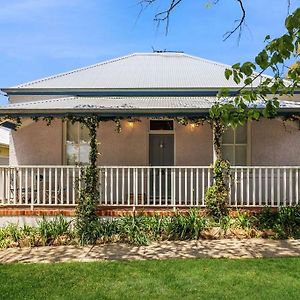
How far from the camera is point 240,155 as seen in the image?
1300 centimetres

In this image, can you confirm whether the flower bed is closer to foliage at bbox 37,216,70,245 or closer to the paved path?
foliage at bbox 37,216,70,245

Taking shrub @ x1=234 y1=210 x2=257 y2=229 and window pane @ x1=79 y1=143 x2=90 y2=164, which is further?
window pane @ x1=79 y1=143 x2=90 y2=164

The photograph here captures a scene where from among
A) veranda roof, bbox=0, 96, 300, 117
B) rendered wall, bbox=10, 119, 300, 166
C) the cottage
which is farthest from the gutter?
veranda roof, bbox=0, 96, 300, 117

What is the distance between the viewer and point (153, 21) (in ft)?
17.4

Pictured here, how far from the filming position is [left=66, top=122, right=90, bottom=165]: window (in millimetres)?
13242

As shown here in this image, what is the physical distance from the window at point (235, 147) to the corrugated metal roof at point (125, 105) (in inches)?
53.9

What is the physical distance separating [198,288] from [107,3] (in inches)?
183

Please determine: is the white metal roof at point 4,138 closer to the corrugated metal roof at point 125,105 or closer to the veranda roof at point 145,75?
the veranda roof at point 145,75

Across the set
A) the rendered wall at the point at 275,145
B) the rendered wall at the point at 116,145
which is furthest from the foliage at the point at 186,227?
the rendered wall at the point at 275,145

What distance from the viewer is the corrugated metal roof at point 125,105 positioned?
1077cm

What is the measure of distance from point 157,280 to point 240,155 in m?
7.29

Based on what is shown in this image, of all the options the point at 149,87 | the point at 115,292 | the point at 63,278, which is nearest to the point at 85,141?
the point at 149,87

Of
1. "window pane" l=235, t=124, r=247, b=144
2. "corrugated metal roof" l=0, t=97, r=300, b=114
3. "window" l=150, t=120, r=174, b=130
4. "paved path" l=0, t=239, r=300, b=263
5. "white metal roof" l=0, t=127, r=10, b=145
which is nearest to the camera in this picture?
"paved path" l=0, t=239, r=300, b=263

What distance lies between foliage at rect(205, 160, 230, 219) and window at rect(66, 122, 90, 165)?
4610 millimetres
